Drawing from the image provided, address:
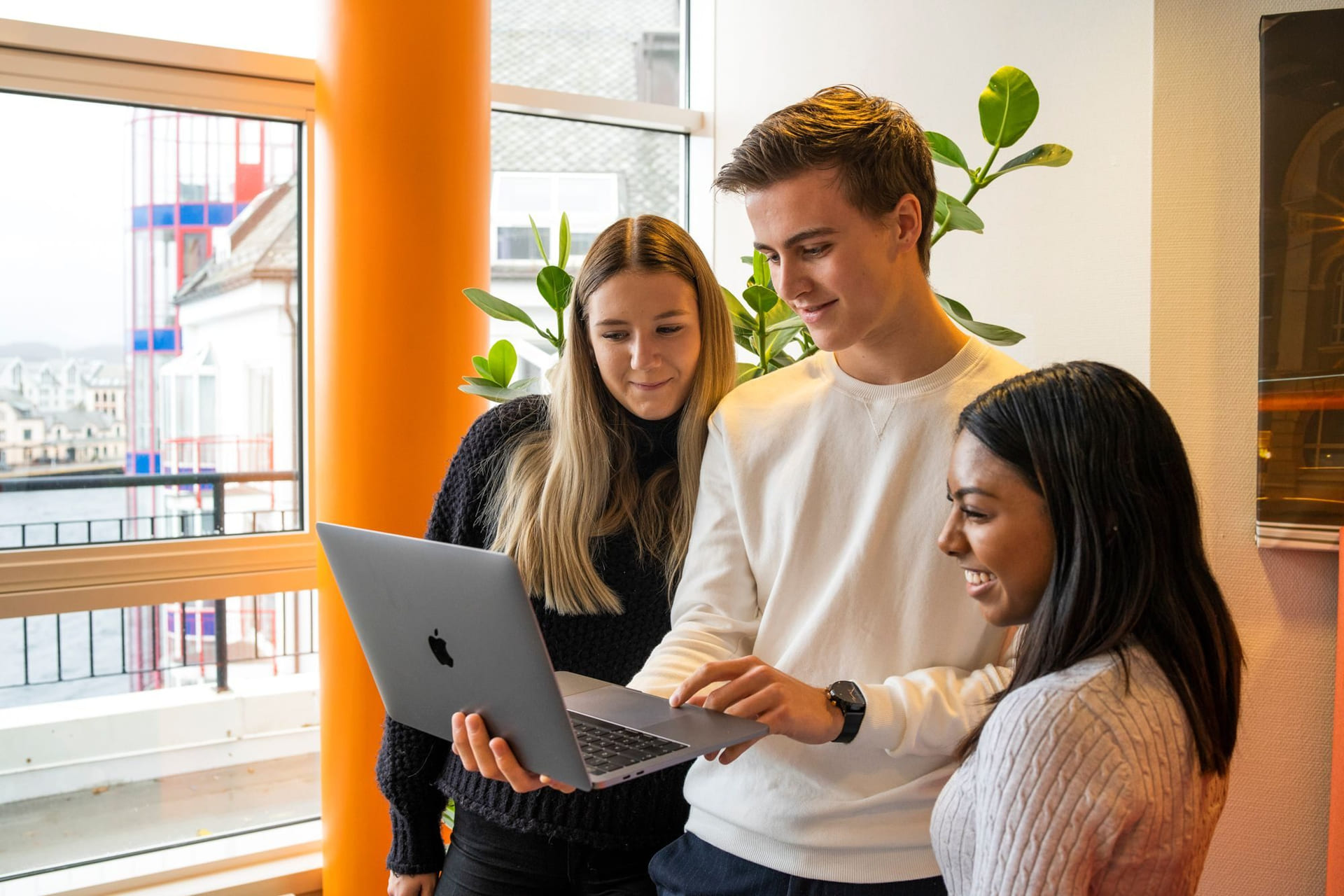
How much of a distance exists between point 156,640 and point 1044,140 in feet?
9.21

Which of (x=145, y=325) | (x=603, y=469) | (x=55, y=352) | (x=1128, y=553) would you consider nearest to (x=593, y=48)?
(x=145, y=325)

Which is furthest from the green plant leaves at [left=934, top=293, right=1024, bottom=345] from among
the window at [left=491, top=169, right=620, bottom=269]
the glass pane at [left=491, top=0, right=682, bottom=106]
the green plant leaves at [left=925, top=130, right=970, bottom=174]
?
the glass pane at [left=491, top=0, right=682, bottom=106]

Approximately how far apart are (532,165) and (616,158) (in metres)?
0.34

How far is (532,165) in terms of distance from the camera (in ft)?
12.3

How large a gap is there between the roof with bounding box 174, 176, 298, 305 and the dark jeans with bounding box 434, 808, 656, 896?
2147 millimetres

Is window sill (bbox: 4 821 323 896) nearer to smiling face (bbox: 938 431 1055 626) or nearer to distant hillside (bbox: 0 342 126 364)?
distant hillside (bbox: 0 342 126 364)

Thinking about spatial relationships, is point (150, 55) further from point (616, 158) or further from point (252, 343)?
point (616, 158)

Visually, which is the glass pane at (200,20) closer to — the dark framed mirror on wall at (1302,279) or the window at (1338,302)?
the dark framed mirror on wall at (1302,279)

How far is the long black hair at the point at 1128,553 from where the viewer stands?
37.9 inches

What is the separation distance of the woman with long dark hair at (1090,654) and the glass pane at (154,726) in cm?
270

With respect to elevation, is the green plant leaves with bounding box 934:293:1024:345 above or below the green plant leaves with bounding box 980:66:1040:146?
below

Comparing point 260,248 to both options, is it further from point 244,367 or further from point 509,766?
point 509,766

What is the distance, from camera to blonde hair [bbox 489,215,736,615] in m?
1.66

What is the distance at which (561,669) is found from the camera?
5.55ft
